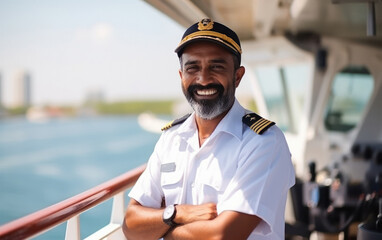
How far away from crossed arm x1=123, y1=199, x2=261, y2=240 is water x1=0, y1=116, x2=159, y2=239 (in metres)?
59.3

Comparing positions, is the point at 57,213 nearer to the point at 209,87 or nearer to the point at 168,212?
the point at 168,212

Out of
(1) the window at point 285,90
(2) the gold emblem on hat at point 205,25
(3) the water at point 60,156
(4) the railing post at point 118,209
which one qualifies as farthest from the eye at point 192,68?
(3) the water at point 60,156

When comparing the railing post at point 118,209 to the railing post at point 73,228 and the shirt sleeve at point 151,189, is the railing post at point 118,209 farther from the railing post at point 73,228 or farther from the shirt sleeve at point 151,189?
the shirt sleeve at point 151,189

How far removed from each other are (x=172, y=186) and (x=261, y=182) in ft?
1.09

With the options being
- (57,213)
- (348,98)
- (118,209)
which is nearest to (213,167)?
(57,213)

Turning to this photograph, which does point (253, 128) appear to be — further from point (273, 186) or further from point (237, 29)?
point (237, 29)

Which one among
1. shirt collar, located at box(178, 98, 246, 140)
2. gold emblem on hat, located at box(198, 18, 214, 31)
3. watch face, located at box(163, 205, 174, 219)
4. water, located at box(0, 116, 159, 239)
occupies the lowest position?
water, located at box(0, 116, 159, 239)

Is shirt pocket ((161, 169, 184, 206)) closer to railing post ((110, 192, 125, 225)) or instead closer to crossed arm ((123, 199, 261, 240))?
crossed arm ((123, 199, 261, 240))

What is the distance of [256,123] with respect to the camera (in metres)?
1.52

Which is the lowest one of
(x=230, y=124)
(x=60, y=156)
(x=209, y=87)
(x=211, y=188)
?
(x=60, y=156)

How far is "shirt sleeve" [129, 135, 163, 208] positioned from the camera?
166 cm

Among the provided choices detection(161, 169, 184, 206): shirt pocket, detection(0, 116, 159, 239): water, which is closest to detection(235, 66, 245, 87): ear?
detection(161, 169, 184, 206): shirt pocket

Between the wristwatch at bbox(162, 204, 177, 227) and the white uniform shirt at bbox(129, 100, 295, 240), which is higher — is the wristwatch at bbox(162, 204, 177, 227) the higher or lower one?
the lower one

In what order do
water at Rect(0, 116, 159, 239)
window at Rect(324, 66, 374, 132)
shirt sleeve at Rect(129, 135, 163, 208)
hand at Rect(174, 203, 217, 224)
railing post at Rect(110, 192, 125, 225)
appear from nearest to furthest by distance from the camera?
1. hand at Rect(174, 203, 217, 224)
2. shirt sleeve at Rect(129, 135, 163, 208)
3. railing post at Rect(110, 192, 125, 225)
4. window at Rect(324, 66, 374, 132)
5. water at Rect(0, 116, 159, 239)
